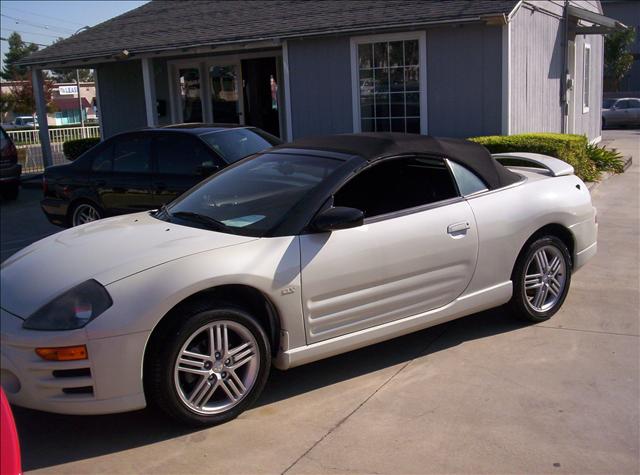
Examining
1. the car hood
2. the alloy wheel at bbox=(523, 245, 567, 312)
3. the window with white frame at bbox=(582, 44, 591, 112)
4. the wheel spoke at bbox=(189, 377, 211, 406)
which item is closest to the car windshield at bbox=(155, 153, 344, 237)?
the car hood

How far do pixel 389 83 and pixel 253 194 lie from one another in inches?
327

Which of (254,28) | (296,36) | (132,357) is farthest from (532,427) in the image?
(254,28)

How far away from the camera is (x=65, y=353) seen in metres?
3.49

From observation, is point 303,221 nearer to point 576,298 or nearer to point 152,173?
point 576,298

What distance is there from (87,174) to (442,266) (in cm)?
581

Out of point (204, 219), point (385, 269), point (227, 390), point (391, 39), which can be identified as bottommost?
point (227, 390)

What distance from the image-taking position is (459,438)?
3666mm

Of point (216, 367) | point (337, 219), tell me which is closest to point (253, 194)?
point (337, 219)

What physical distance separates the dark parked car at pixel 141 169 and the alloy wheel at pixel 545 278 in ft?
12.4

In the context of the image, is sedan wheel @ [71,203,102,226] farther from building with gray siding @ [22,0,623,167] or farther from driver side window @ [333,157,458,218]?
driver side window @ [333,157,458,218]

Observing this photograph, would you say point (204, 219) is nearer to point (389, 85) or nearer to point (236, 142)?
point (236, 142)

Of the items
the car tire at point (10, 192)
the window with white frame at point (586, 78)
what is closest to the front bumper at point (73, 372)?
the car tire at point (10, 192)

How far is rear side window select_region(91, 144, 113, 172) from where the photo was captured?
881 centimetres

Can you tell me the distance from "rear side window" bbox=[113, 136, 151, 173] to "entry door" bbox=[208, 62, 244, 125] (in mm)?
7854
